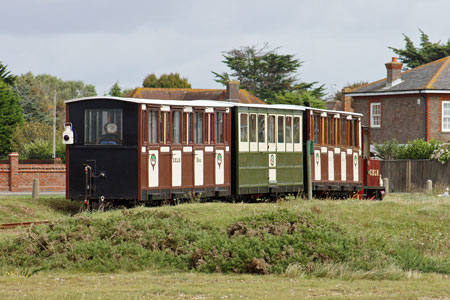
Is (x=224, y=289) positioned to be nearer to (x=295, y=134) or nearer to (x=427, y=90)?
(x=295, y=134)

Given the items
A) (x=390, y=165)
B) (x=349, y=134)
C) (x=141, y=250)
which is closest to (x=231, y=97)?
(x=390, y=165)

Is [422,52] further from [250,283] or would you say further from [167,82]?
[250,283]

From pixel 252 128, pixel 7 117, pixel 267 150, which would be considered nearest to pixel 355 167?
pixel 267 150

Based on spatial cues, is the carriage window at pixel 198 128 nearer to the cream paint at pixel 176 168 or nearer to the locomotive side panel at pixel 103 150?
the cream paint at pixel 176 168

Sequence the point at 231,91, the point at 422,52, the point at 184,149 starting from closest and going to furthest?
the point at 184,149 < the point at 231,91 < the point at 422,52

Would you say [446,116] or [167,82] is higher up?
[167,82]

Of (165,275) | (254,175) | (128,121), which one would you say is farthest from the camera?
(254,175)

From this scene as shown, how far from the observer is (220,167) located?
24516 millimetres

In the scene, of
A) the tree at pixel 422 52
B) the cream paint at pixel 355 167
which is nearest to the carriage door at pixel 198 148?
the cream paint at pixel 355 167

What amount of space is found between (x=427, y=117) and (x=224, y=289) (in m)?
40.4

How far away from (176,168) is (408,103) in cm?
2992

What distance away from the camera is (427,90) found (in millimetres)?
48812

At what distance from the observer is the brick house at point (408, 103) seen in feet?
162

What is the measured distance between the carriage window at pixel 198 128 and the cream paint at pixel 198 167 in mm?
331
